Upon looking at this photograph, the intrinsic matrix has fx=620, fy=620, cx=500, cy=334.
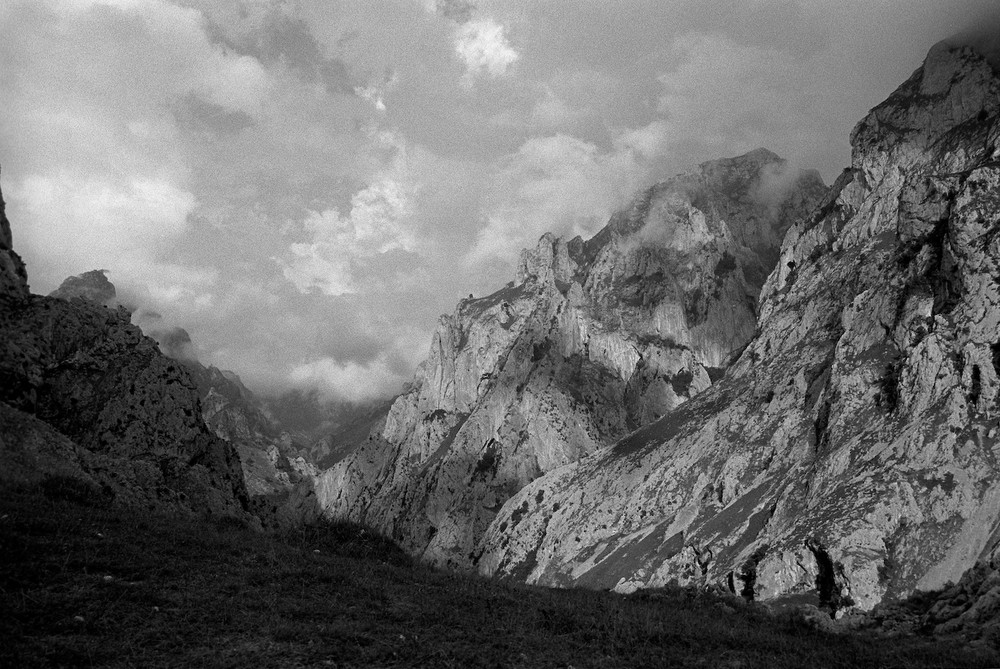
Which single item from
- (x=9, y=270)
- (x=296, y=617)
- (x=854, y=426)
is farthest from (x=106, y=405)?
(x=854, y=426)

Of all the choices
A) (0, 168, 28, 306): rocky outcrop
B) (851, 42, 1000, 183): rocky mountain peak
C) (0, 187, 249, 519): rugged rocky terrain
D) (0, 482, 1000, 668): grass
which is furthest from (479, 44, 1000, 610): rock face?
(0, 168, 28, 306): rocky outcrop

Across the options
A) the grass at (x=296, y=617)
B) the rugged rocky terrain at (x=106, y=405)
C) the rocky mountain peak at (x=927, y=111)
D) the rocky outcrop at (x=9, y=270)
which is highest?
the rocky mountain peak at (x=927, y=111)

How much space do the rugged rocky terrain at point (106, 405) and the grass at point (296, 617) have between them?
11.1 meters

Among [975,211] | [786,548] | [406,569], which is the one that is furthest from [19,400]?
[975,211]

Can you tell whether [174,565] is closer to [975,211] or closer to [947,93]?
[975,211]

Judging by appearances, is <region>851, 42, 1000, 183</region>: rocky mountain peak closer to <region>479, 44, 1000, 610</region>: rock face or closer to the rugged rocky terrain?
<region>479, 44, 1000, 610</region>: rock face

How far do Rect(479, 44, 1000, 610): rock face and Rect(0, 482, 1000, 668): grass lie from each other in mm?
63086

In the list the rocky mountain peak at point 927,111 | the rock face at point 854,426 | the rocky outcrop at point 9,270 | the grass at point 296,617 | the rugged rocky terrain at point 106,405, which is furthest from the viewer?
the rocky mountain peak at point 927,111

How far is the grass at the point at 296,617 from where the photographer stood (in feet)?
37.0

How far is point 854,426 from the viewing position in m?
96.5

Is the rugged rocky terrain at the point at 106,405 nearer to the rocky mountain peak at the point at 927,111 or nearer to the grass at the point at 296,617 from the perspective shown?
the grass at the point at 296,617

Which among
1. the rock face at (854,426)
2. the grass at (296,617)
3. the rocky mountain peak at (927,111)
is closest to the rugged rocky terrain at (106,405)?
the grass at (296,617)

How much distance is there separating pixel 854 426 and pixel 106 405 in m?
98.9

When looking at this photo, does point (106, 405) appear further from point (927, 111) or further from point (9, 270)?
point (927, 111)
